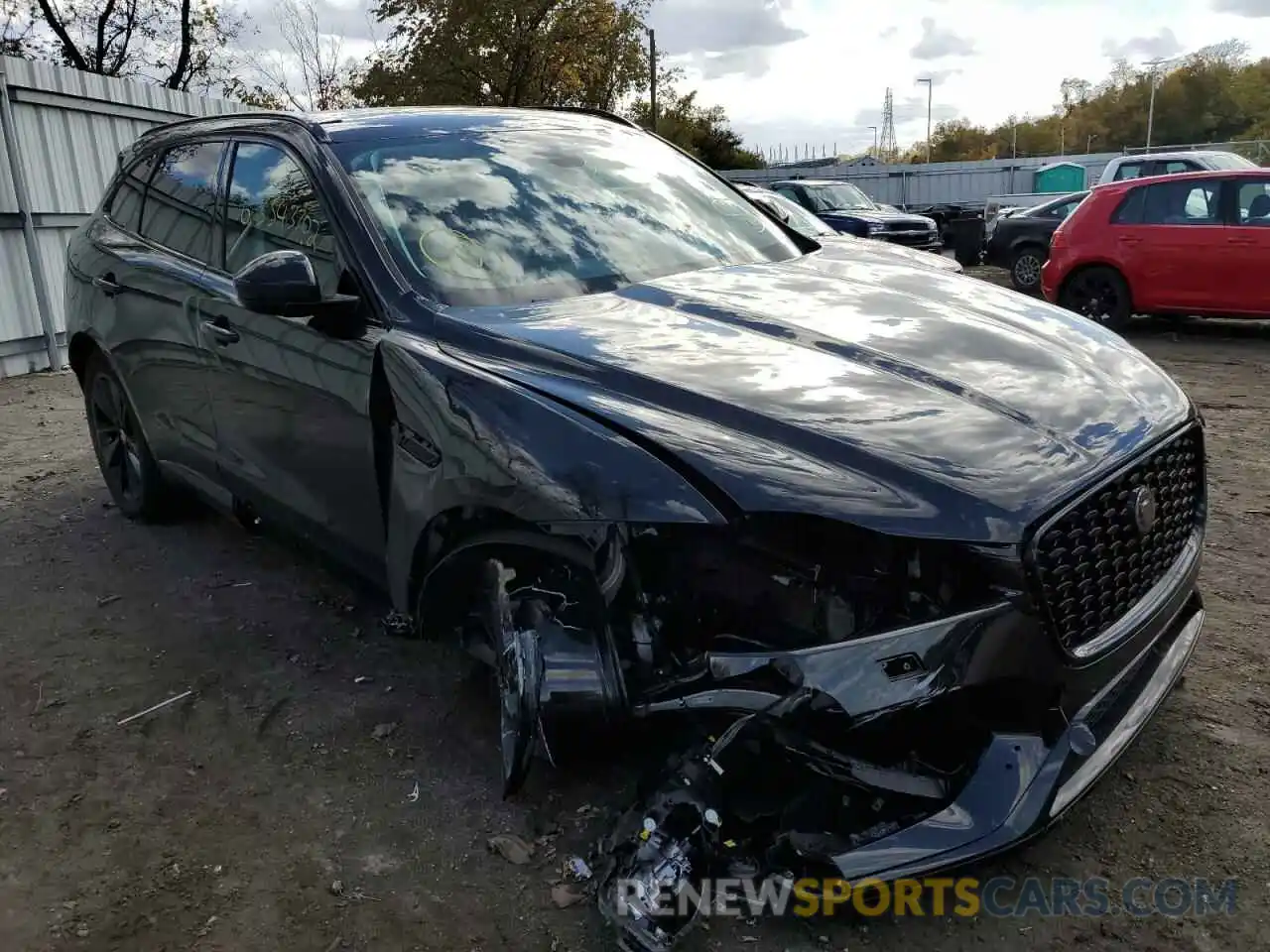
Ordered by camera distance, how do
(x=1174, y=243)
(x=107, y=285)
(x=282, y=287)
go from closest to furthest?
(x=282, y=287) → (x=107, y=285) → (x=1174, y=243)

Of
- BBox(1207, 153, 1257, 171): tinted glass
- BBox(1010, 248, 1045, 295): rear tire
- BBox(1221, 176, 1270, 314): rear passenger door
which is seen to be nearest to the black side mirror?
BBox(1221, 176, 1270, 314): rear passenger door

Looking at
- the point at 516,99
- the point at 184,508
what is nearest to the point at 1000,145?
the point at 516,99

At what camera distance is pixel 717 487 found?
6.78 feet

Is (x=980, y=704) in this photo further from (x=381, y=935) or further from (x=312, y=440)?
(x=312, y=440)

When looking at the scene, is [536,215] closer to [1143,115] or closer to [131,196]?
[131,196]

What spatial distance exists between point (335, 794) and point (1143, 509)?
2.19 m

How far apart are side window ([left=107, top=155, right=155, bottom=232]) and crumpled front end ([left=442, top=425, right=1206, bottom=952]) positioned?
330 cm

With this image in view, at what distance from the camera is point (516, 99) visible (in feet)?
87.5

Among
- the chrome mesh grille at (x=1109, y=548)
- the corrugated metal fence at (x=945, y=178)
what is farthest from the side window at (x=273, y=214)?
the corrugated metal fence at (x=945, y=178)

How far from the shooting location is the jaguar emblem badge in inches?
89.0

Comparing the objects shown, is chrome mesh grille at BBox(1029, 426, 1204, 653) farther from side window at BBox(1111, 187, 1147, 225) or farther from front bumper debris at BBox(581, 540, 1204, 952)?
side window at BBox(1111, 187, 1147, 225)

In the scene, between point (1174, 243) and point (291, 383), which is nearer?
point (291, 383)

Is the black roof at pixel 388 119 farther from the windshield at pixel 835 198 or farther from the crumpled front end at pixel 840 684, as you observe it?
the windshield at pixel 835 198

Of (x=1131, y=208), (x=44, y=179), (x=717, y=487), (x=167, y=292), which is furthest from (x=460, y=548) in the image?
(x=1131, y=208)
